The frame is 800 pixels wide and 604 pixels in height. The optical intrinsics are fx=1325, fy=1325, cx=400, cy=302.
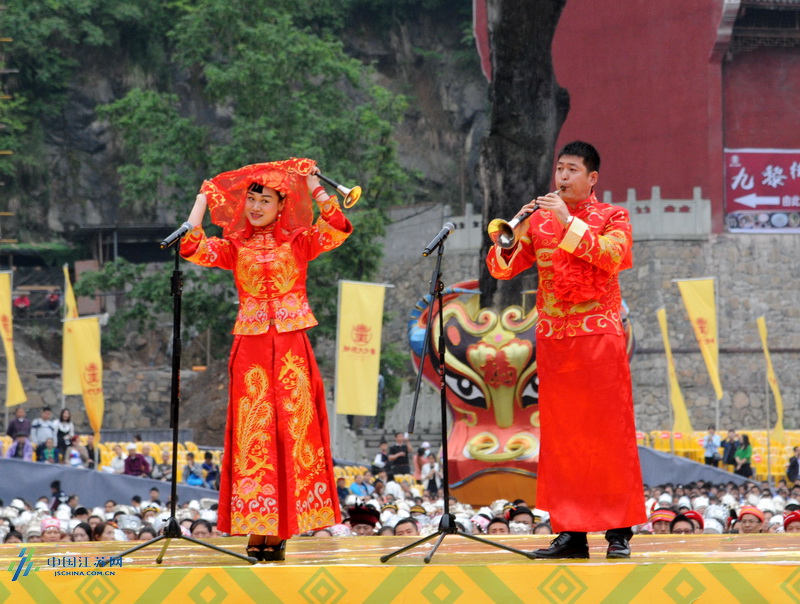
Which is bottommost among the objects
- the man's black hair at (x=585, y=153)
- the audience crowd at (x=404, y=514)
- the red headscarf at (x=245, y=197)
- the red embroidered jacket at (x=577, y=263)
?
the audience crowd at (x=404, y=514)

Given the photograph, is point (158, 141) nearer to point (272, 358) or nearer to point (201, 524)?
point (201, 524)

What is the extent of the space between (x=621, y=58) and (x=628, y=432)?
79.2 ft

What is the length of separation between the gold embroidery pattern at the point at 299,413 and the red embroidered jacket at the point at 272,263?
172 mm

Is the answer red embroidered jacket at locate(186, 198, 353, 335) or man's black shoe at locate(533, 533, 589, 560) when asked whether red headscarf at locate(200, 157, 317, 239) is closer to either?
red embroidered jacket at locate(186, 198, 353, 335)

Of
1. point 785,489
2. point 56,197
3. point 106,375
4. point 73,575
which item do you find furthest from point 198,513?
point 56,197

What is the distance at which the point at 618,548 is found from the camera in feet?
16.9

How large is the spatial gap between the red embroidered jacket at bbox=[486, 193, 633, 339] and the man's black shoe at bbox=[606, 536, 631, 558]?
82cm

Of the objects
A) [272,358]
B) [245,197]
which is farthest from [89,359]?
[272,358]

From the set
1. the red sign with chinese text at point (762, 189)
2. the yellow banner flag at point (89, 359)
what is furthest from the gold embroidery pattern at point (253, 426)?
the red sign with chinese text at point (762, 189)

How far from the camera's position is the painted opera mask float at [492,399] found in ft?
34.0

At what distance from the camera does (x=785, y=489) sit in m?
14.4

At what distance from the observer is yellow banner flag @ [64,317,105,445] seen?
58.1 ft

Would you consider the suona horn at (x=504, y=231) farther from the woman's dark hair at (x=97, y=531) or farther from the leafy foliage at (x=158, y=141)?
the leafy foliage at (x=158, y=141)

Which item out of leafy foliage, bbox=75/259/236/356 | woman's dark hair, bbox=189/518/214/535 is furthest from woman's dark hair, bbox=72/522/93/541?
leafy foliage, bbox=75/259/236/356
